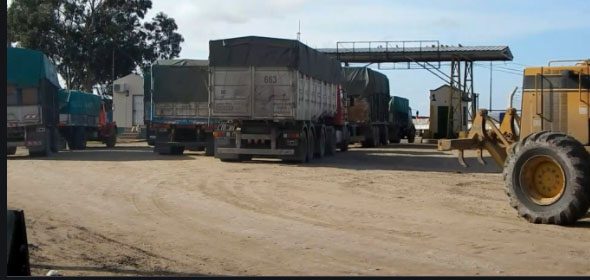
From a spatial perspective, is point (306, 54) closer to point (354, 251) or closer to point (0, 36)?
point (354, 251)

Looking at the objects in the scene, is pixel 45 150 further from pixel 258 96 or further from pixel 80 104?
pixel 80 104

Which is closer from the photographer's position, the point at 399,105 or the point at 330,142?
the point at 330,142

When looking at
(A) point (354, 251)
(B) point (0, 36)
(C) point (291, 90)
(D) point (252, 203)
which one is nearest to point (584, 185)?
(A) point (354, 251)

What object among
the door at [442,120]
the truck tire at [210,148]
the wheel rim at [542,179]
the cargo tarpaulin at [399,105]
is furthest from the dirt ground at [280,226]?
the door at [442,120]

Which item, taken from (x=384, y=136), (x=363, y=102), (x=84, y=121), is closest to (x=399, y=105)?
(x=384, y=136)

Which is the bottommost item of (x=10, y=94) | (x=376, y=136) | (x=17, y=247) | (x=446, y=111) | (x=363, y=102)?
(x=17, y=247)

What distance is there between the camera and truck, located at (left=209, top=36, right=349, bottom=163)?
20.8 metres

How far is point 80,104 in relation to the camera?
29156mm

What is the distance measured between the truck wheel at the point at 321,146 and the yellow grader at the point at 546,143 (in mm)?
11865

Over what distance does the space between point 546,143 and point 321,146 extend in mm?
14495

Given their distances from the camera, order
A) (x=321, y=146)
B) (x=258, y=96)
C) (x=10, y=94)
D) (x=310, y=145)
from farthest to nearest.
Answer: (x=321, y=146), (x=310, y=145), (x=258, y=96), (x=10, y=94)

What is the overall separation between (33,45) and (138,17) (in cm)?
325

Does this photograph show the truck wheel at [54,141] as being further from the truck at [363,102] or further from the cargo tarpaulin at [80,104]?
the truck at [363,102]

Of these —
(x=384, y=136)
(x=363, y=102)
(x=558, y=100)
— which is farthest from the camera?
(x=384, y=136)
